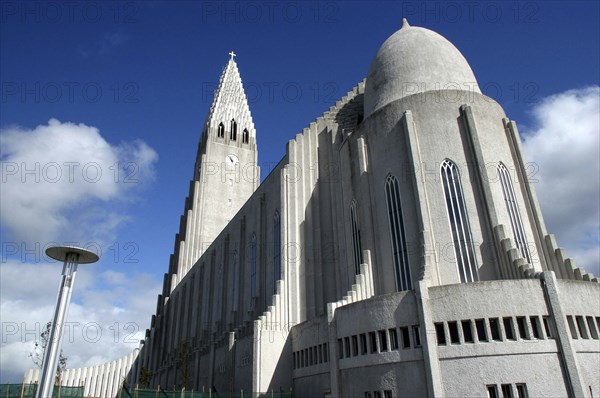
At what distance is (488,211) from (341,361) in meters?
10.3

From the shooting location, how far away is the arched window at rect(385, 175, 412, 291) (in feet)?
76.9

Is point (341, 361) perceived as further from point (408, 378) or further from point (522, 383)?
point (522, 383)

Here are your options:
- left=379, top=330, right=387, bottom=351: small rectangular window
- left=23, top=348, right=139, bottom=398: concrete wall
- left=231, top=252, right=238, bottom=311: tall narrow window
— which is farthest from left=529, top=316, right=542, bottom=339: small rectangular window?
left=23, top=348, right=139, bottom=398: concrete wall

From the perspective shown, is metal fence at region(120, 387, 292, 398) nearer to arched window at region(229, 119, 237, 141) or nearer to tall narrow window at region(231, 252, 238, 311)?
tall narrow window at region(231, 252, 238, 311)

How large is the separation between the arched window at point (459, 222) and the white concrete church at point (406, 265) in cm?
7

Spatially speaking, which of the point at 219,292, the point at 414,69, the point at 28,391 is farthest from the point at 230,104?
the point at 28,391

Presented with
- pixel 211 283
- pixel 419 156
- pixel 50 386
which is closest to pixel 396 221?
pixel 419 156

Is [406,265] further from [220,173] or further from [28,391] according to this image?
[220,173]

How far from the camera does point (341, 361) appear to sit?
2056 cm

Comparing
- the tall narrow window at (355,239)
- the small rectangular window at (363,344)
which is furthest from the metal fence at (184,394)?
the tall narrow window at (355,239)

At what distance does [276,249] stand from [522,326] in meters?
18.4

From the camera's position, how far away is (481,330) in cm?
1725

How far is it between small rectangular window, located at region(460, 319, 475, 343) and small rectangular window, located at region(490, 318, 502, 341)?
764 millimetres

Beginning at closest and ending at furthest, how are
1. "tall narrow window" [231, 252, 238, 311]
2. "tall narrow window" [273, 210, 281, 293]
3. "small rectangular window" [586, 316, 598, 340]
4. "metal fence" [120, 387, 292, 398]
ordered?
"small rectangular window" [586, 316, 598, 340] < "metal fence" [120, 387, 292, 398] < "tall narrow window" [273, 210, 281, 293] < "tall narrow window" [231, 252, 238, 311]
